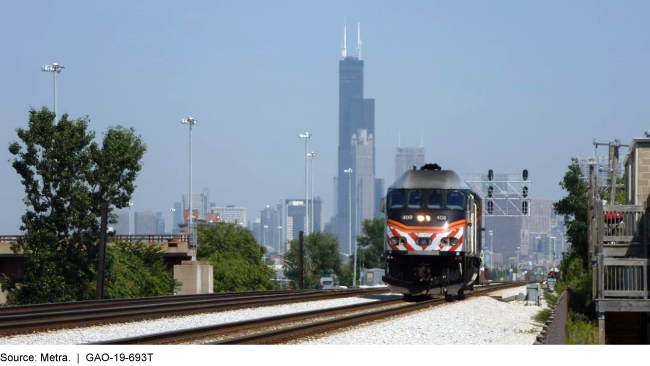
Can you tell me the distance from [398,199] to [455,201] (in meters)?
1.77

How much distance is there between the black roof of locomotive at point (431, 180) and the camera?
30.4 m

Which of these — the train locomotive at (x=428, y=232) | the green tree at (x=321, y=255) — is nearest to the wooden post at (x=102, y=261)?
the train locomotive at (x=428, y=232)

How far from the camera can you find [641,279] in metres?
25.0

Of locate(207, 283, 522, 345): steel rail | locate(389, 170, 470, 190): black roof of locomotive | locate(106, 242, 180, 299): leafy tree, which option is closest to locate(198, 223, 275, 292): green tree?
locate(106, 242, 180, 299): leafy tree

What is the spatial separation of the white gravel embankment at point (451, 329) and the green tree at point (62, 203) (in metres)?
26.1

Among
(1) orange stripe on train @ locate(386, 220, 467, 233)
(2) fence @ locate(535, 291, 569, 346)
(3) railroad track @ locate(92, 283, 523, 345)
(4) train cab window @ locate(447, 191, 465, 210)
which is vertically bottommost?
(3) railroad track @ locate(92, 283, 523, 345)

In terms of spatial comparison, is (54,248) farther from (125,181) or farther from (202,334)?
(202,334)

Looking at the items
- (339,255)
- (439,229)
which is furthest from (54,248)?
(339,255)

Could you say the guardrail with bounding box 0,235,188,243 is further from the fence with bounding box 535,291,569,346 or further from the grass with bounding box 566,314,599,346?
the fence with bounding box 535,291,569,346

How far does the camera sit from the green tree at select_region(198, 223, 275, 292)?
74.7m

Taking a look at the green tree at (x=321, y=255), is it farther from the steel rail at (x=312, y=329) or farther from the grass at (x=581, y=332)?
the steel rail at (x=312, y=329)

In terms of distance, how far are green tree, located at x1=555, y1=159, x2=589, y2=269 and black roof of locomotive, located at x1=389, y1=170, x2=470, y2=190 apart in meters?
38.1

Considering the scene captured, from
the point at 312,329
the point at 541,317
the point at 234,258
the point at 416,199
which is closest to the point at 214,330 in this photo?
the point at 312,329
